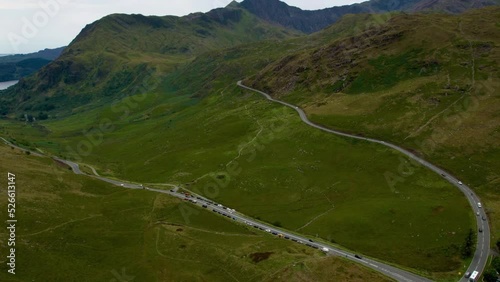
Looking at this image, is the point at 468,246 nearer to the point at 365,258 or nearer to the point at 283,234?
the point at 365,258

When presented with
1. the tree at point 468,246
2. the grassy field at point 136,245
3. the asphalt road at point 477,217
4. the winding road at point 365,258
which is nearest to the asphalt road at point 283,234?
the winding road at point 365,258

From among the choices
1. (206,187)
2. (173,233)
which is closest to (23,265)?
(173,233)

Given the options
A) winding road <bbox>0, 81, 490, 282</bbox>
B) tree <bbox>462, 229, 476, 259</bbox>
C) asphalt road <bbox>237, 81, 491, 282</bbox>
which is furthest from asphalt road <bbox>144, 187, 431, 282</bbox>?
tree <bbox>462, 229, 476, 259</bbox>

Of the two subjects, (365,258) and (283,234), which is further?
(283,234)

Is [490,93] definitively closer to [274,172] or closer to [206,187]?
[274,172]

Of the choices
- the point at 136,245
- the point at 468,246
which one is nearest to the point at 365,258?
the point at 468,246

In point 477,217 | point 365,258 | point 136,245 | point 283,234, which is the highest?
point 136,245

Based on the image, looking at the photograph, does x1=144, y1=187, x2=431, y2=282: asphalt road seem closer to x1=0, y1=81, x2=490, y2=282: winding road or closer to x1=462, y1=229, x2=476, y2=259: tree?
x1=0, y1=81, x2=490, y2=282: winding road
